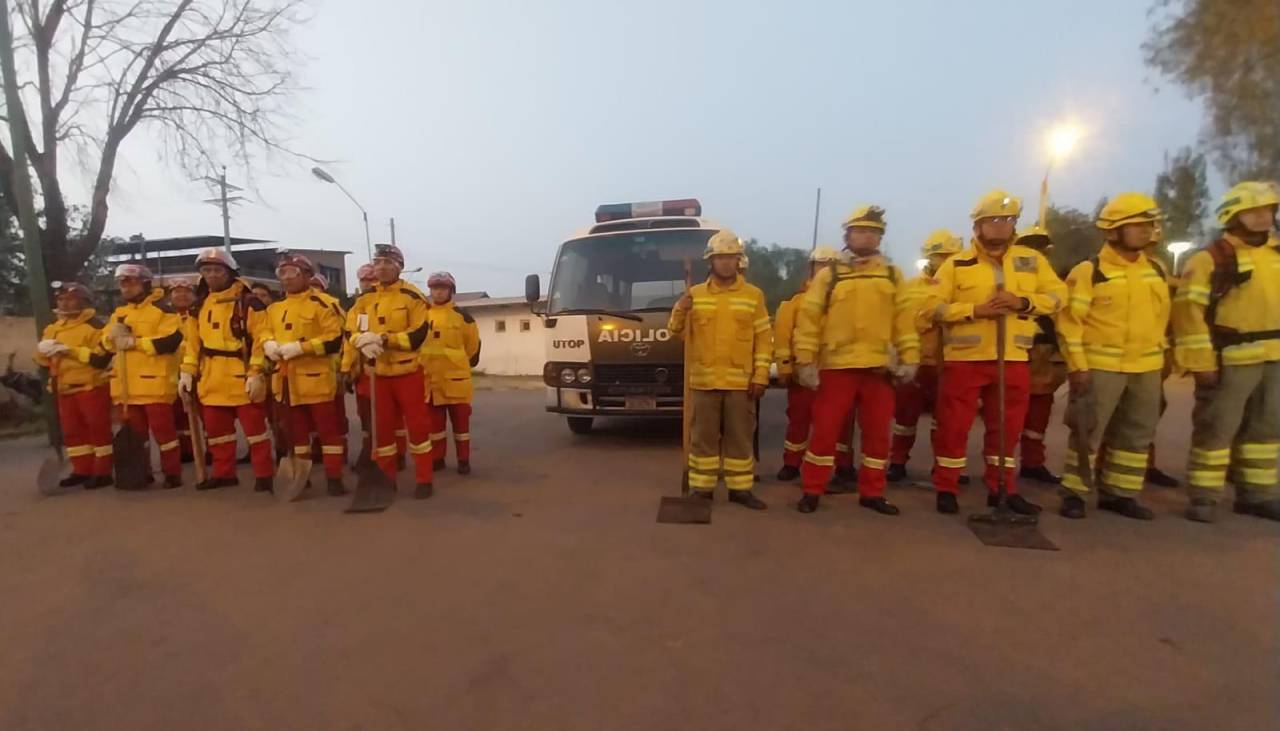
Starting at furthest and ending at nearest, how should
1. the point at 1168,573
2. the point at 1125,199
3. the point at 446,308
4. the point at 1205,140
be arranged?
the point at 1205,140
the point at 446,308
the point at 1125,199
the point at 1168,573

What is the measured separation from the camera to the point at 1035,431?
5.96 meters

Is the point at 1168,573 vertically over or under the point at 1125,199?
under

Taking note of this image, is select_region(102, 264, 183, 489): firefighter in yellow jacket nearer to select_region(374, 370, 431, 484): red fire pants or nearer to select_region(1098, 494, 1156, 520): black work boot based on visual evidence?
select_region(374, 370, 431, 484): red fire pants

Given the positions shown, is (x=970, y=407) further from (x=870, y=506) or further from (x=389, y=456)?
(x=389, y=456)

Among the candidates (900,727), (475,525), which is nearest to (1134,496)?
(900,727)

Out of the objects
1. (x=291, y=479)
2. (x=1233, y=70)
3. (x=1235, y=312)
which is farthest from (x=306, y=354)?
(x=1233, y=70)

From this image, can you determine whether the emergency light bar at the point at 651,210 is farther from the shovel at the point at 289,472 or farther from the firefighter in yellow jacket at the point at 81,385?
the firefighter in yellow jacket at the point at 81,385

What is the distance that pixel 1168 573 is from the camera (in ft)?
12.5

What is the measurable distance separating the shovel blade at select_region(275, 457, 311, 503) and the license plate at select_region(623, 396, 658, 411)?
122 inches

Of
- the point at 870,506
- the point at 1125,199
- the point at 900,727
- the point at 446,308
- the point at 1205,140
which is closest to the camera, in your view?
the point at 900,727

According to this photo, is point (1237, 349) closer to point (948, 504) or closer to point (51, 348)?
Answer: point (948, 504)

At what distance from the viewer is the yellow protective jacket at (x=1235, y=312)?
14.9 feet

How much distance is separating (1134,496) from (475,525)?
4.78 meters

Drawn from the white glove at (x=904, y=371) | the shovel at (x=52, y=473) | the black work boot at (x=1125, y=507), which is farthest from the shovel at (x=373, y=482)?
the black work boot at (x=1125, y=507)
